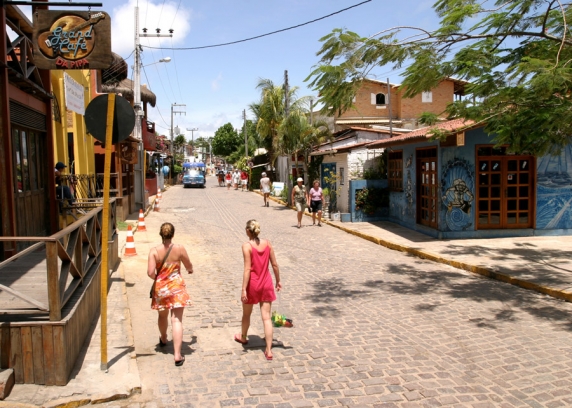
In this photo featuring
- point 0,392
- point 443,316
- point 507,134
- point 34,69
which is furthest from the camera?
point 34,69

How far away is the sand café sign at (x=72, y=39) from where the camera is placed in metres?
7.46

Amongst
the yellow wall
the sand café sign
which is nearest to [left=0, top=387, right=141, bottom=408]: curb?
the sand café sign

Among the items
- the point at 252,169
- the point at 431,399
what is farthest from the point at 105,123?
the point at 252,169

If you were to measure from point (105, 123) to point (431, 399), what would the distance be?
3992 mm

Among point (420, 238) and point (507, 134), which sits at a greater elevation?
point (507, 134)

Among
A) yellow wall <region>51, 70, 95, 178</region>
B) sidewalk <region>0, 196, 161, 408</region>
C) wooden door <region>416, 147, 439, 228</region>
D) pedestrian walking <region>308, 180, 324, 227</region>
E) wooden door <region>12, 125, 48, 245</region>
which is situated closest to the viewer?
sidewalk <region>0, 196, 161, 408</region>

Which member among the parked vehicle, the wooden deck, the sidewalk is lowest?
the sidewalk

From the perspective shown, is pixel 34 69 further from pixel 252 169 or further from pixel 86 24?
pixel 252 169

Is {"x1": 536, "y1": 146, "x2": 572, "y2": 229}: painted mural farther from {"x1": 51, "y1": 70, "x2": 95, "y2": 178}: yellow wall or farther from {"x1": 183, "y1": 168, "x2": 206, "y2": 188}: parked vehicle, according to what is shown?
{"x1": 183, "y1": 168, "x2": 206, "y2": 188}: parked vehicle

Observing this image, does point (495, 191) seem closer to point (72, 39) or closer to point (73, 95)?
point (72, 39)

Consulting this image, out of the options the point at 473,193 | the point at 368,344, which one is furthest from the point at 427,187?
the point at 368,344

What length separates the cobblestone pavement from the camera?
15.1 feet

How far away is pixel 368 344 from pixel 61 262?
3497 millimetres

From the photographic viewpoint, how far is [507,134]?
8469 mm
